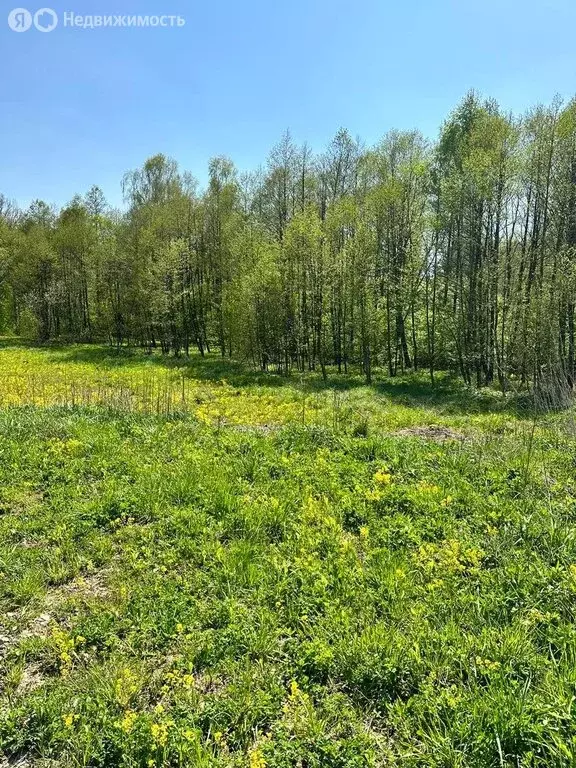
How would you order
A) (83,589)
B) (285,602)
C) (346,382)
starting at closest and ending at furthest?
(285,602)
(83,589)
(346,382)

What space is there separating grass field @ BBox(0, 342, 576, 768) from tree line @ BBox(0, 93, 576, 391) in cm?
662

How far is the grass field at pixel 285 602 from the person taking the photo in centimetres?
270

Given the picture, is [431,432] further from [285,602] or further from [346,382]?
[346,382]

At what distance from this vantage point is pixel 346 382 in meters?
20.8

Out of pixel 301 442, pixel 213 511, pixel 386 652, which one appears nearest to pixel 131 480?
pixel 213 511

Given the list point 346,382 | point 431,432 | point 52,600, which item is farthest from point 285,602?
point 346,382

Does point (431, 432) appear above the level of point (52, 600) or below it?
above

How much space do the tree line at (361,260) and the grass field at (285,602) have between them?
662cm

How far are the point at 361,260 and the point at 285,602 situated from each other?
19837 millimetres

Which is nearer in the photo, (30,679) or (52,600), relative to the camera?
(30,679)

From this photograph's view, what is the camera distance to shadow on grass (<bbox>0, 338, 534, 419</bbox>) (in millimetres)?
15477

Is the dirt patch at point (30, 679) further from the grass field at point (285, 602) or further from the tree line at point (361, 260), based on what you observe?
the tree line at point (361, 260)

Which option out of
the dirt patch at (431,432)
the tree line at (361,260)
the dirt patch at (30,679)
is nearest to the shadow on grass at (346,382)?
the tree line at (361,260)

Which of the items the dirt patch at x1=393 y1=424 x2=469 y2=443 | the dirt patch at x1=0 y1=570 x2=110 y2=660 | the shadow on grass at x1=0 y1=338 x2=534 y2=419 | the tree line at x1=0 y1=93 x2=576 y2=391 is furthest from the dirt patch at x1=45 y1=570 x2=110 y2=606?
the shadow on grass at x1=0 y1=338 x2=534 y2=419
